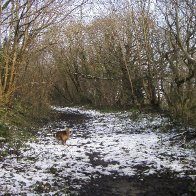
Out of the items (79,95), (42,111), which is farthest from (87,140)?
A: (79,95)

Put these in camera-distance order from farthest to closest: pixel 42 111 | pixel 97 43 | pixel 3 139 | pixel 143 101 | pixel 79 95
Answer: pixel 79 95 < pixel 97 43 < pixel 143 101 < pixel 42 111 < pixel 3 139

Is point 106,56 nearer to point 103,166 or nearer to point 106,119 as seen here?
point 106,119

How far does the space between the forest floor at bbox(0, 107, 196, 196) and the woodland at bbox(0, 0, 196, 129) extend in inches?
94.2

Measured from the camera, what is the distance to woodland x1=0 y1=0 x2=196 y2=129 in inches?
528

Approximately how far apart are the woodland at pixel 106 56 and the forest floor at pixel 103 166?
239cm

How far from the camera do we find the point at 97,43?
27875 mm

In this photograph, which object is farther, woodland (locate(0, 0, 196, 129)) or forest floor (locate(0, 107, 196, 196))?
woodland (locate(0, 0, 196, 129))

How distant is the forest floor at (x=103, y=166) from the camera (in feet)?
22.0

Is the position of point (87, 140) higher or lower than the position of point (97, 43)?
lower

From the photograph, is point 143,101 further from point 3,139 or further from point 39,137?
point 3,139

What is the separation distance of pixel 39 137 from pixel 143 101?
1190 centimetres

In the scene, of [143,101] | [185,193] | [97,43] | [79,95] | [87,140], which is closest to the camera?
[185,193]

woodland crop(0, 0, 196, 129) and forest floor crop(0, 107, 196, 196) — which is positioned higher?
woodland crop(0, 0, 196, 129)

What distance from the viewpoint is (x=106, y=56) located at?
83.6ft
